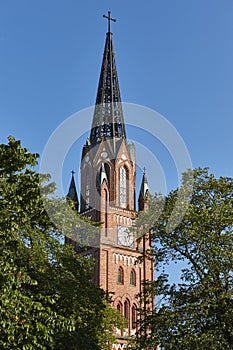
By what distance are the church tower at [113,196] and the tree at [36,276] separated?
24.0m

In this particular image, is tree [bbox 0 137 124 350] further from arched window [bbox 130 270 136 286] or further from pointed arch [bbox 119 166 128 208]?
pointed arch [bbox 119 166 128 208]

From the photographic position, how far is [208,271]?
60.7 ft

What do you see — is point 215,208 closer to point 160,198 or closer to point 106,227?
point 160,198

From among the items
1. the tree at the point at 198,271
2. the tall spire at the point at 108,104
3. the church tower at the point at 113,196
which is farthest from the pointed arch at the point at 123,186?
the tree at the point at 198,271

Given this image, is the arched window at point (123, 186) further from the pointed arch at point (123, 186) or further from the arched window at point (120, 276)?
the arched window at point (120, 276)

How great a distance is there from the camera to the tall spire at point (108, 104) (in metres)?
59.5

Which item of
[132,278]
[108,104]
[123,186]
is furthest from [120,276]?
[108,104]

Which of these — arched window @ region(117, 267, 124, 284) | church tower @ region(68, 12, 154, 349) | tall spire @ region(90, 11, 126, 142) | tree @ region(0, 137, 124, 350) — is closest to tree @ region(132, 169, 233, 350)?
tree @ region(0, 137, 124, 350)

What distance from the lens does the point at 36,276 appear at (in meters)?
19.2

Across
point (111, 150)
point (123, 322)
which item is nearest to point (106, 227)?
point (111, 150)

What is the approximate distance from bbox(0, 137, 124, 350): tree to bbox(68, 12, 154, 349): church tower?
78.7ft

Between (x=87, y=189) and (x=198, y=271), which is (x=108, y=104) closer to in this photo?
(x=87, y=189)

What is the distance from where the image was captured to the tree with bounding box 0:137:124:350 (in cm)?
1238

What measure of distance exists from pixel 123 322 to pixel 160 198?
445 inches
